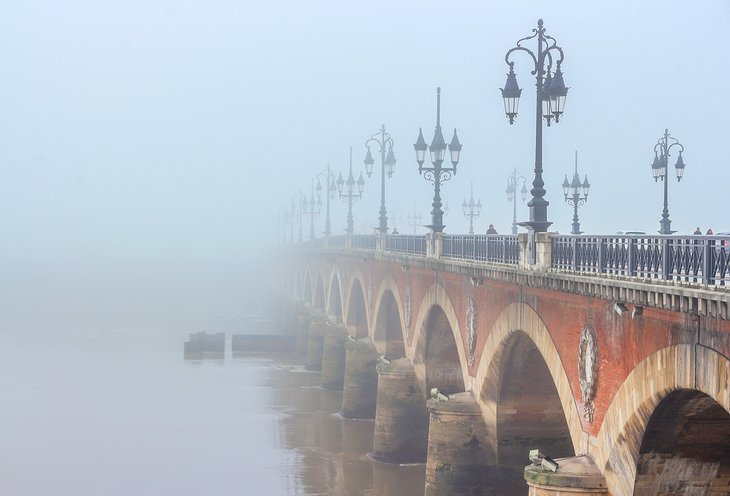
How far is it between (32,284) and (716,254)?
171584mm

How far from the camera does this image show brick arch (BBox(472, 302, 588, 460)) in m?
20.5

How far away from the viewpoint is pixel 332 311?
63094mm

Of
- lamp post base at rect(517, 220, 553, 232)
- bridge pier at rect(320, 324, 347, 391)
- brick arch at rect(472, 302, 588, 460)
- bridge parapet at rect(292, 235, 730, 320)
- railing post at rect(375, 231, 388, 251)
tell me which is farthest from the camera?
bridge pier at rect(320, 324, 347, 391)

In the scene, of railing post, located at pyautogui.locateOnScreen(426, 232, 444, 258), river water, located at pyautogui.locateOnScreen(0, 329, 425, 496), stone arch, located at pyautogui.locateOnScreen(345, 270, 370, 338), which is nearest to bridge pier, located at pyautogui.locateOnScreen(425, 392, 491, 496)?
railing post, located at pyautogui.locateOnScreen(426, 232, 444, 258)

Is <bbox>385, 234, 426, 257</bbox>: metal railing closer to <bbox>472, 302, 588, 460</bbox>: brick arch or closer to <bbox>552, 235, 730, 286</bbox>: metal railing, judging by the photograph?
<bbox>472, 302, 588, 460</bbox>: brick arch

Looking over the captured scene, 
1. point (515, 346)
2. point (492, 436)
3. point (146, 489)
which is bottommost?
point (146, 489)

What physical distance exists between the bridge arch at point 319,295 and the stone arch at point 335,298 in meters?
4.00

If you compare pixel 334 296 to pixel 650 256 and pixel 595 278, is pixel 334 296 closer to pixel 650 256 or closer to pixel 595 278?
pixel 595 278

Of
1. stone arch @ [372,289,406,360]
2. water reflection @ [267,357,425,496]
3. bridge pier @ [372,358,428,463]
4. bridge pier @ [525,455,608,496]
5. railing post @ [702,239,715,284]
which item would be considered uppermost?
railing post @ [702,239,715,284]

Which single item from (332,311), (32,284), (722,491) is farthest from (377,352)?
(32,284)

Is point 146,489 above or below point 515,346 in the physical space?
below

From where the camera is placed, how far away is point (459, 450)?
28312mm

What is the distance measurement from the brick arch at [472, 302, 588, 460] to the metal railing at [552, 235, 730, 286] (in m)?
1.73

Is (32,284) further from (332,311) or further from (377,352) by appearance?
(377,352)
